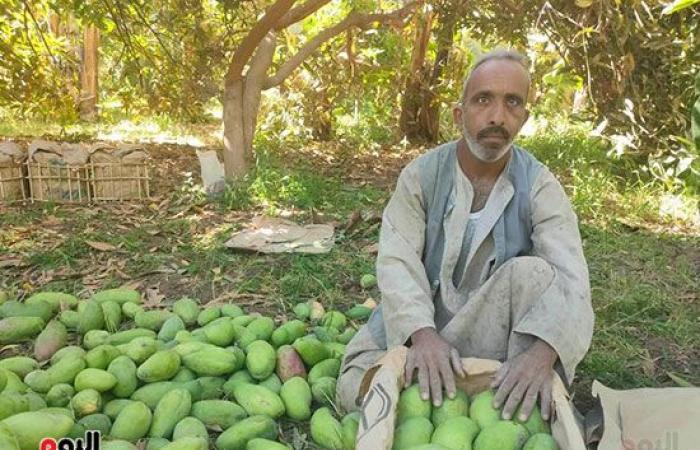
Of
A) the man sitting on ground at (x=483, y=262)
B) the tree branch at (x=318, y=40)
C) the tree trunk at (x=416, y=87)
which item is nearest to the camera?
the man sitting on ground at (x=483, y=262)

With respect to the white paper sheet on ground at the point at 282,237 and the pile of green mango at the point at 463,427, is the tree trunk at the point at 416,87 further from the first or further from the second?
the pile of green mango at the point at 463,427

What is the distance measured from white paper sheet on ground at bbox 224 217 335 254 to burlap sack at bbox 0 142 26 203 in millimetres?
2349

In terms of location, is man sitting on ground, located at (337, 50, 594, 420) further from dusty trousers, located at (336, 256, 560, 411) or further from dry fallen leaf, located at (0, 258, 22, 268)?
dry fallen leaf, located at (0, 258, 22, 268)

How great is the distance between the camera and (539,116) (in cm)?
1109

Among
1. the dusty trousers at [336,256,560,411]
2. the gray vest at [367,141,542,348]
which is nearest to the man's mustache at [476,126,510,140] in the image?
the gray vest at [367,141,542,348]

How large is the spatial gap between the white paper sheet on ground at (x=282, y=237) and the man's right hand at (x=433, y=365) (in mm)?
2279

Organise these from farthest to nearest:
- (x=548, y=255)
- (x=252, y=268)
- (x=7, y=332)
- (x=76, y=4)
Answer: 1. (x=76, y=4)
2. (x=252, y=268)
3. (x=7, y=332)
4. (x=548, y=255)

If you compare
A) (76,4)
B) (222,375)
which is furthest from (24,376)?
(76,4)

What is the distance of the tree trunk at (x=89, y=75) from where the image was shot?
41.5 ft

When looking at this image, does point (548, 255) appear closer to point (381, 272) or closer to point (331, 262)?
point (381, 272)

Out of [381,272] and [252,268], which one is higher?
[381,272]

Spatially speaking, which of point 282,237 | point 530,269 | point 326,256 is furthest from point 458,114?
point 282,237

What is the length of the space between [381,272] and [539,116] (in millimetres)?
9646

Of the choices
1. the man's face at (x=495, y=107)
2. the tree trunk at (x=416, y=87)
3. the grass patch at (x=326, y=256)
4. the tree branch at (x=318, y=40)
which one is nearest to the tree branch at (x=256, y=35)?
the tree branch at (x=318, y=40)
